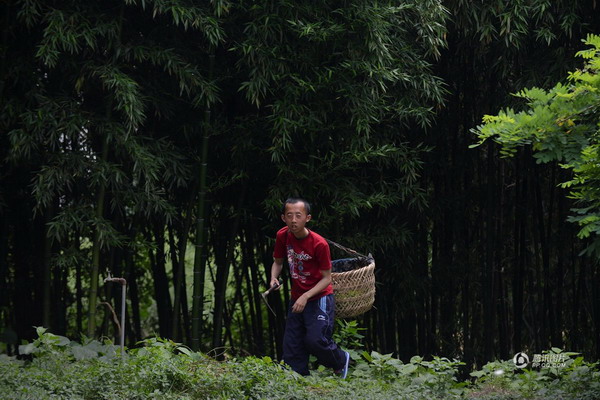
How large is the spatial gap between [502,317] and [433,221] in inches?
37.3

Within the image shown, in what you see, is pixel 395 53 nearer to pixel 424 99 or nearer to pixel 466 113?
pixel 424 99

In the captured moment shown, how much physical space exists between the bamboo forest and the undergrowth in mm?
17

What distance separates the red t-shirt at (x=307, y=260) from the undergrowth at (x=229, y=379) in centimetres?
46

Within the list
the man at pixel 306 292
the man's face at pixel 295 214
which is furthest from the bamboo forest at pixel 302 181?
the man's face at pixel 295 214

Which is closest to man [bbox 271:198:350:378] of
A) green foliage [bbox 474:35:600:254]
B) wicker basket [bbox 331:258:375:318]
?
wicker basket [bbox 331:258:375:318]

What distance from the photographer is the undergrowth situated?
3.82m

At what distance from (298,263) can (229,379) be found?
0.88 meters

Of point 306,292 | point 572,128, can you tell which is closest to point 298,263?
point 306,292

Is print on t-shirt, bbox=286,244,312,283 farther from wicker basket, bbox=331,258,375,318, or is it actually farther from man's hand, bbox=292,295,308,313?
wicker basket, bbox=331,258,375,318

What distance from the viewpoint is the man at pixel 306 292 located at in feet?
14.5

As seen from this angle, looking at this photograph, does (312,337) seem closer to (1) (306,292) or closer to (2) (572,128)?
(1) (306,292)

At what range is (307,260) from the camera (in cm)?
449

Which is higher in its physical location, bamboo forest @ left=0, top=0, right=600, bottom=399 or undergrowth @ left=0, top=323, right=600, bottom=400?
bamboo forest @ left=0, top=0, right=600, bottom=399

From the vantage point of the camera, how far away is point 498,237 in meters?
6.31
